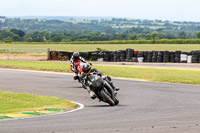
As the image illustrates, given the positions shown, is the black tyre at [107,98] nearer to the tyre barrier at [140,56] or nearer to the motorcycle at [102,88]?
the motorcycle at [102,88]

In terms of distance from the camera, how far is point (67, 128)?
31.3 ft

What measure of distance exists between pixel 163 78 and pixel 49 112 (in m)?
13.6

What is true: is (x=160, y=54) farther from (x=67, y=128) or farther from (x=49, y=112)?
(x=67, y=128)

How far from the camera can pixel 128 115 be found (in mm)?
11852

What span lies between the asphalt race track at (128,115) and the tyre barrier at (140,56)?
19.3 metres

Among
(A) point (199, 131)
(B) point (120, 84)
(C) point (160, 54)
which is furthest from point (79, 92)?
(C) point (160, 54)

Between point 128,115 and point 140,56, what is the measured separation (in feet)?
99.2

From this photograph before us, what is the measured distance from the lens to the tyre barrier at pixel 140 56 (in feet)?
129

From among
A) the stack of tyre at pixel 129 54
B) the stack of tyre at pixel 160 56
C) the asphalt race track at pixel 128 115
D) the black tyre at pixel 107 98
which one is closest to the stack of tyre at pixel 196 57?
the stack of tyre at pixel 160 56

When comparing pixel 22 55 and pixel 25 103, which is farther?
pixel 22 55

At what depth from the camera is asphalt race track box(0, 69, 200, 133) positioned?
9.54 metres

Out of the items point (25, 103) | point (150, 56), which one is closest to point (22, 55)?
point (150, 56)

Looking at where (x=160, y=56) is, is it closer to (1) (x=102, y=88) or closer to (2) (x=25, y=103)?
(1) (x=102, y=88)

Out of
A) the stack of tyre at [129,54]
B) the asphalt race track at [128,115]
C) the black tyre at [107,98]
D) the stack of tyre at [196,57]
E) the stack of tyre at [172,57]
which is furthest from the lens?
the stack of tyre at [129,54]
